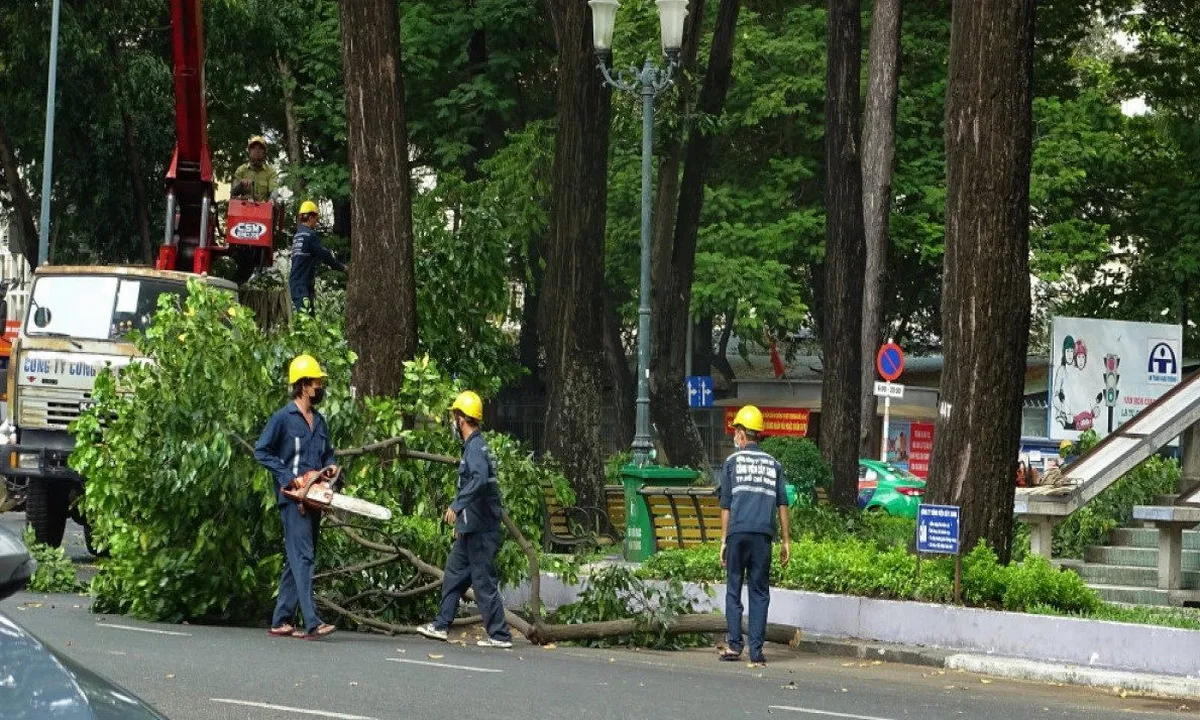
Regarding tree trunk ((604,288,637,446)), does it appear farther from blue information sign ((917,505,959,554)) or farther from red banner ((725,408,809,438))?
blue information sign ((917,505,959,554))

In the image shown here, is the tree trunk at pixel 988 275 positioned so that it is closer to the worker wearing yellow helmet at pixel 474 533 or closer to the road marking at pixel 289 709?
the worker wearing yellow helmet at pixel 474 533

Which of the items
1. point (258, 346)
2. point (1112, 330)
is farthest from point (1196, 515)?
point (1112, 330)

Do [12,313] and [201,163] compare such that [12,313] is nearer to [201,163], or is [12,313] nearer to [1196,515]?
[201,163]

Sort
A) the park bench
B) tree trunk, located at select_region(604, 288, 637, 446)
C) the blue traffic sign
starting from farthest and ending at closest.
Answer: the blue traffic sign < tree trunk, located at select_region(604, 288, 637, 446) < the park bench

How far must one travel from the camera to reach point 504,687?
12312 millimetres

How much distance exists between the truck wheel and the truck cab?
Answer: 36 centimetres

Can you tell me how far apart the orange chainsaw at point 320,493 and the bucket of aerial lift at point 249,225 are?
11592 mm

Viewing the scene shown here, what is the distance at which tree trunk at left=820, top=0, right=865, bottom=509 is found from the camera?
28438mm

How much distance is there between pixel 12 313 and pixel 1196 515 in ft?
46.0

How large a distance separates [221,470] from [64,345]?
7.58m


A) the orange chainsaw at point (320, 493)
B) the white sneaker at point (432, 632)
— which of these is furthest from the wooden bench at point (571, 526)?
the orange chainsaw at point (320, 493)

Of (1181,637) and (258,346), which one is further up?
(258,346)

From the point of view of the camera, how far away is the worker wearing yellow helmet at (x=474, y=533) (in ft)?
50.1

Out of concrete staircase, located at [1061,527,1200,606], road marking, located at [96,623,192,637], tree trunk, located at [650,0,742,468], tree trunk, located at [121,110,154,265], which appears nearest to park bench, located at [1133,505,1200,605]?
concrete staircase, located at [1061,527,1200,606]
